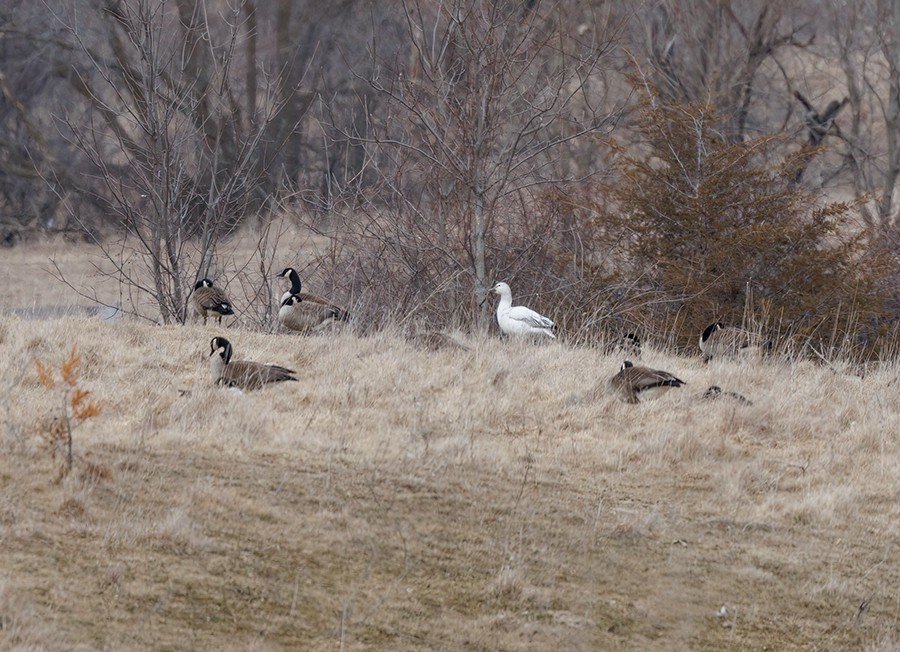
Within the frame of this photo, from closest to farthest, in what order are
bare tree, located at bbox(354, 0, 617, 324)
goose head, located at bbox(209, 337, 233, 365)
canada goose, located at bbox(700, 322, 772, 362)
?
1. goose head, located at bbox(209, 337, 233, 365)
2. canada goose, located at bbox(700, 322, 772, 362)
3. bare tree, located at bbox(354, 0, 617, 324)

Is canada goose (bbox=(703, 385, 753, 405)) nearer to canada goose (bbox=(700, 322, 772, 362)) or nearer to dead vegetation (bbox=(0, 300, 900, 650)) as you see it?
dead vegetation (bbox=(0, 300, 900, 650))

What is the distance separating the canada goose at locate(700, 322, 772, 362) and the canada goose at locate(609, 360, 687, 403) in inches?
95.5

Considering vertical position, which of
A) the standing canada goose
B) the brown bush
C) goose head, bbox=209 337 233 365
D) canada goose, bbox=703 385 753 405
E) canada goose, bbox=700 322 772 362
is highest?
the brown bush

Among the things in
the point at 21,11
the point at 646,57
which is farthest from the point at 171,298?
the point at 21,11

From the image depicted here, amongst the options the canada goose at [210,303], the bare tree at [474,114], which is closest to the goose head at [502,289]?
the bare tree at [474,114]

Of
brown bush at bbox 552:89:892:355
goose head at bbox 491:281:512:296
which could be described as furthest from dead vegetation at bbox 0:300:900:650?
brown bush at bbox 552:89:892:355

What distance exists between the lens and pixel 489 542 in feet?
22.2

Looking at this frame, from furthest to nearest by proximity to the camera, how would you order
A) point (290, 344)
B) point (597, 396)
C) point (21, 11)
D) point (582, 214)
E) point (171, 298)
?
point (21, 11) → point (582, 214) → point (171, 298) → point (290, 344) → point (597, 396)

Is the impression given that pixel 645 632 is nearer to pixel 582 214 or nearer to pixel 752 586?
pixel 752 586

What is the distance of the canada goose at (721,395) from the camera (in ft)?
30.2

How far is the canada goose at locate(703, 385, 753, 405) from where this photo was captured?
9.21 meters

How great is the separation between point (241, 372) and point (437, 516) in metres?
2.54

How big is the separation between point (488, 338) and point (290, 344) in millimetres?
2157

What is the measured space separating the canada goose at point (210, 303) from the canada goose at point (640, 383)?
4.80m
